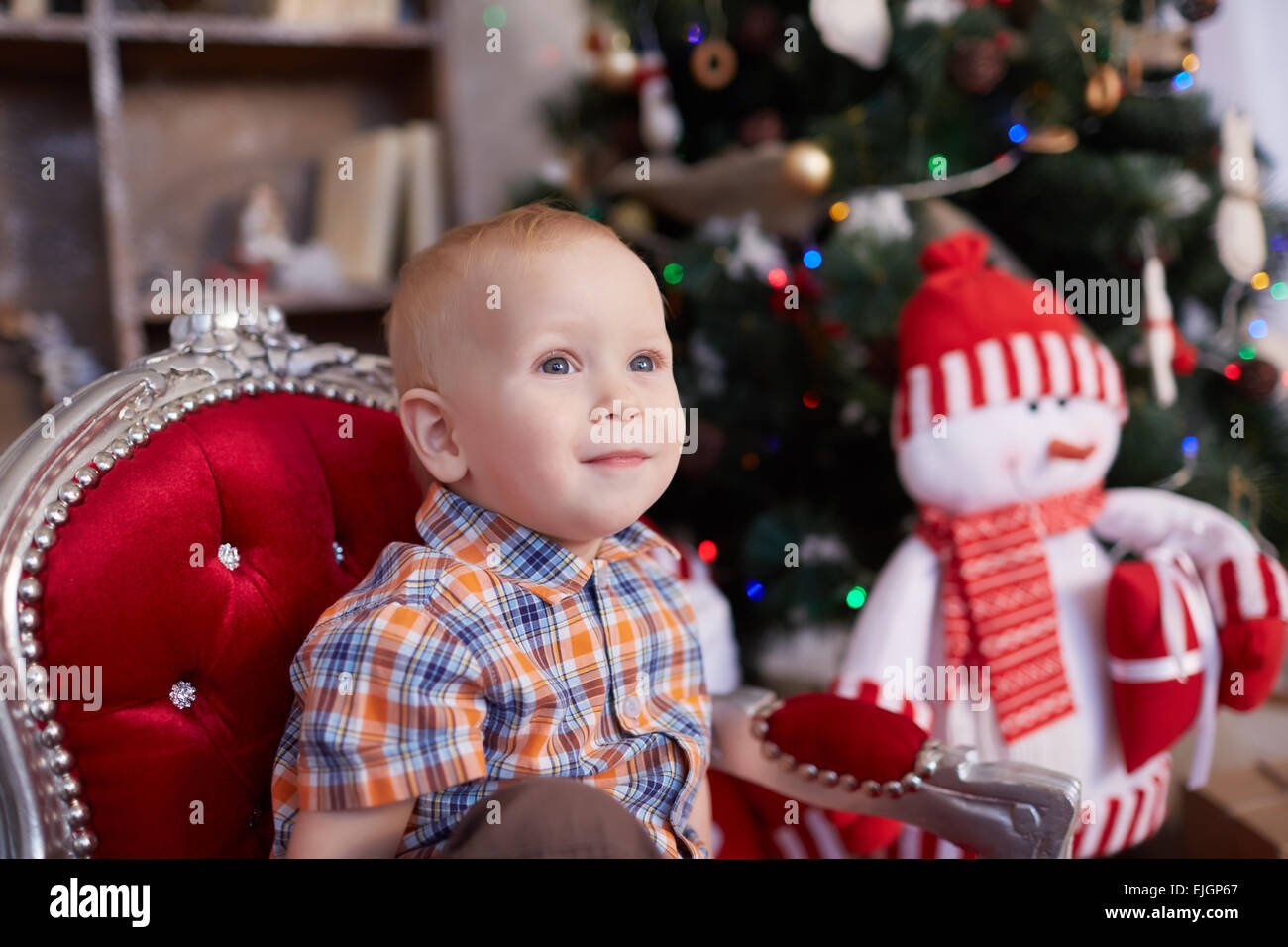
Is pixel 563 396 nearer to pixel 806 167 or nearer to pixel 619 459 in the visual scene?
pixel 619 459

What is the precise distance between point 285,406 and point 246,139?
4.80ft

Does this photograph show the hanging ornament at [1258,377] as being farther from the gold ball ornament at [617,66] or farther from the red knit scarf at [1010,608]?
the gold ball ornament at [617,66]

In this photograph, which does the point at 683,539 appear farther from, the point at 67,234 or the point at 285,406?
the point at 67,234

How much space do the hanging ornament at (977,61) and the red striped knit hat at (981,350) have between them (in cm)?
33

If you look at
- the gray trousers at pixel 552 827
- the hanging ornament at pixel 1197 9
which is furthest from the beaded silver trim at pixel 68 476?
the hanging ornament at pixel 1197 9

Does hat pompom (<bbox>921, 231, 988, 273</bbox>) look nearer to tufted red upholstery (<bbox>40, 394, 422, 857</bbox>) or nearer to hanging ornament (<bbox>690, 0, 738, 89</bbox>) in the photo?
hanging ornament (<bbox>690, 0, 738, 89</bbox>)

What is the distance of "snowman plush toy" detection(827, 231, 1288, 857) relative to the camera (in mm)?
1010

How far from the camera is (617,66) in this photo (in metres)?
1.56

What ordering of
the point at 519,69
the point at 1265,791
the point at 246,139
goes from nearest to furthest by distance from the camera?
1. the point at 1265,791
2. the point at 246,139
3. the point at 519,69

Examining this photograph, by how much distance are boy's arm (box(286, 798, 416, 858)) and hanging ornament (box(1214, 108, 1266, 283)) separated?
122cm

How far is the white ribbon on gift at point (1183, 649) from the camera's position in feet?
3.23

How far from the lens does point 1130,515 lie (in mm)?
1084
